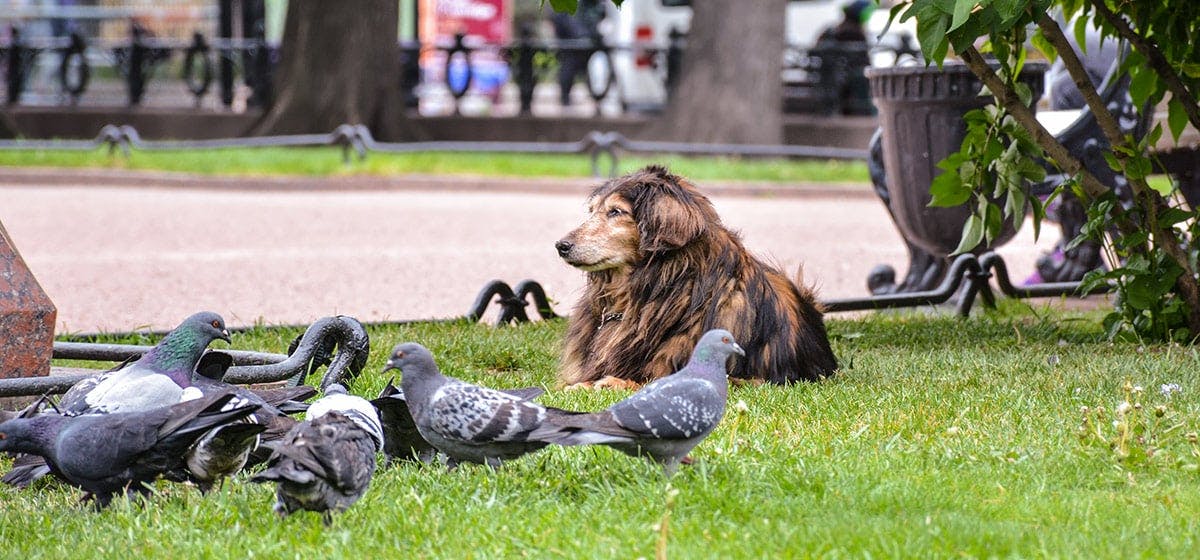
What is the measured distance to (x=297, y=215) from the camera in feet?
43.6

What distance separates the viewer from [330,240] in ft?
37.9

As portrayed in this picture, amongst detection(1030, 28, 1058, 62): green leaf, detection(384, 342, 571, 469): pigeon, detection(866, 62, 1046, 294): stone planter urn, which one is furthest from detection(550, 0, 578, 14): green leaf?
Answer: detection(866, 62, 1046, 294): stone planter urn

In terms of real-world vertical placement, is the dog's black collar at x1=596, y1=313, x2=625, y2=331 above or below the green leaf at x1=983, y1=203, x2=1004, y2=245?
below

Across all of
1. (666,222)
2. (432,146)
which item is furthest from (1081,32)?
(432,146)

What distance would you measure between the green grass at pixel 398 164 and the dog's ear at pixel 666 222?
1031cm

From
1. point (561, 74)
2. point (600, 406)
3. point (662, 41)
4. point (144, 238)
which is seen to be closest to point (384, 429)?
point (600, 406)

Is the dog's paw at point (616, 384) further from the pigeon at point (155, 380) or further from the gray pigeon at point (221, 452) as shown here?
the gray pigeon at point (221, 452)

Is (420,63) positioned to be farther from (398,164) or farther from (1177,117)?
(1177,117)

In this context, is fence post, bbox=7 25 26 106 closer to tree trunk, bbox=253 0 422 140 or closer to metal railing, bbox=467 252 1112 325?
tree trunk, bbox=253 0 422 140

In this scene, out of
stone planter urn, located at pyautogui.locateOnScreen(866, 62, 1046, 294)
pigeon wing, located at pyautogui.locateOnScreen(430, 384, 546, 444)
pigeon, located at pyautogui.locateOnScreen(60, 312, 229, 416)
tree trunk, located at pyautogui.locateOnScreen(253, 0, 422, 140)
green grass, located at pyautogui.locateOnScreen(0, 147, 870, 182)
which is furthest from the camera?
tree trunk, located at pyautogui.locateOnScreen(253, 0, 422, 140)

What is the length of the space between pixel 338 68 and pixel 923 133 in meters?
11.6

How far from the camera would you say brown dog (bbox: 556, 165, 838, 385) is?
513 centimetres

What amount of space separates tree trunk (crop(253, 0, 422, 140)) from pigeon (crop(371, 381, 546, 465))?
→ 14512 mm

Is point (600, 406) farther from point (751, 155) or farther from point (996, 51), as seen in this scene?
point (751, 155)
